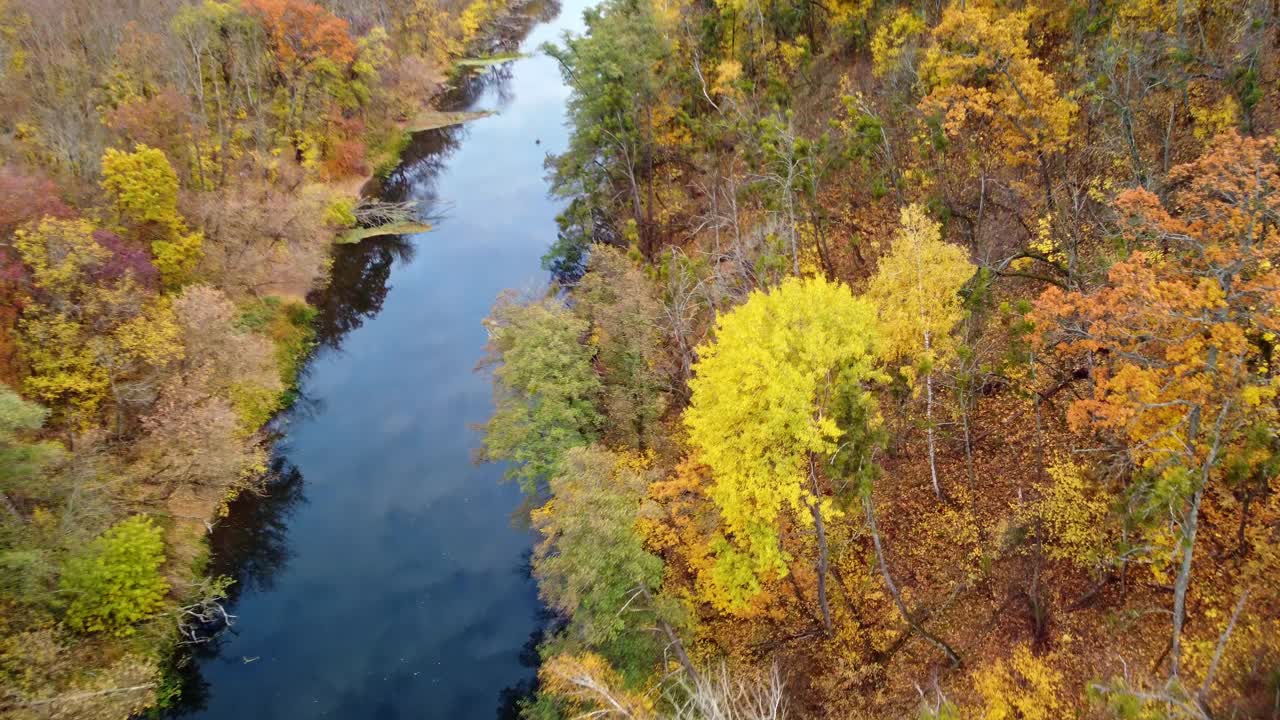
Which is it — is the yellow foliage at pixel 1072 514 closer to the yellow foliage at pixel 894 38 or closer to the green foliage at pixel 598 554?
the green foliage at pixel 598 554

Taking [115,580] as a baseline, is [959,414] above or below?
below

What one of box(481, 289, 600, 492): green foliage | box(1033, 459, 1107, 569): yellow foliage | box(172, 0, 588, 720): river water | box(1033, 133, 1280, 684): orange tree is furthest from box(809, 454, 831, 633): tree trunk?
box(172, 0, 588, 720): river water

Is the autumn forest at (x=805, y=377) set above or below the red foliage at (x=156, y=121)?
below

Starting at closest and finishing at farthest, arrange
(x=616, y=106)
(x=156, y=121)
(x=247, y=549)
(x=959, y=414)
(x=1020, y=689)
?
(x=1020, y=689) → (x=959, y=414) → (x=247, y=549) → (x=156, y=121) → (x=616, y=106)

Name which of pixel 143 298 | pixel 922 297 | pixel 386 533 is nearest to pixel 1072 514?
pixel 922 297

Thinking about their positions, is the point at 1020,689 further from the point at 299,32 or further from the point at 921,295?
the point at 299,32

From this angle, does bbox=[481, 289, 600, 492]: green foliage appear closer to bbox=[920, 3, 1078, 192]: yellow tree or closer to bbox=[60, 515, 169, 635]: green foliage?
bbox=[60, 515, 169, 635]: green foliage

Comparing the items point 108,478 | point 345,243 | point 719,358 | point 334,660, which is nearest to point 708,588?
point 719,358

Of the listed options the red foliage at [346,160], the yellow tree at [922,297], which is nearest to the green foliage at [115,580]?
the yellow tree at [922,297]
